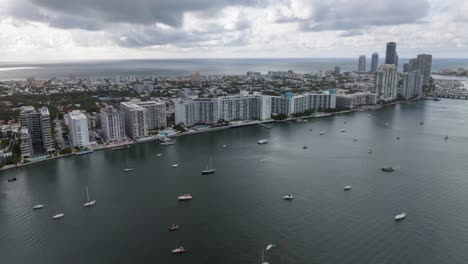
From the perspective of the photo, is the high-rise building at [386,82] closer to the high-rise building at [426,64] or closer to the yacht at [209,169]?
the high-rise building at [426,64]

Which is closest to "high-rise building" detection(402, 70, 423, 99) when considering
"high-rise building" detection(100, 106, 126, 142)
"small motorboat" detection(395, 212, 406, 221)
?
"high-rise building" detection(100, 106, 126, 142)

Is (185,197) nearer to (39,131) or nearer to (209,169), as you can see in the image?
(209,169)

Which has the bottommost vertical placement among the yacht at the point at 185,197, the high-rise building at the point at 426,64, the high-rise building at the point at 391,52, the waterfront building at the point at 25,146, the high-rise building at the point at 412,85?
the yacht at the point at 185,197

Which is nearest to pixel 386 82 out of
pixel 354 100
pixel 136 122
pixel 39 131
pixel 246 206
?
pixel 354 100

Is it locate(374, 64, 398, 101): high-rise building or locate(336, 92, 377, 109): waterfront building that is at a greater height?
locate(374, 64, 398, 101): high-rise building

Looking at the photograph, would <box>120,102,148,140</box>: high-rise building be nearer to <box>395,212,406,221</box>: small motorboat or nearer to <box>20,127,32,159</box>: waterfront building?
<box>20,127,32,159</box>: waterfront building

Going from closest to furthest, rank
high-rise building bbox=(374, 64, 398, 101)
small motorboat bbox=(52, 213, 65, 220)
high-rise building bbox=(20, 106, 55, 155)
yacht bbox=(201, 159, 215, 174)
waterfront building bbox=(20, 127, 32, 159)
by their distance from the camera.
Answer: small motorboat bbox=(52, 213, 65, 220), yacht bbox=(201, 159, 215, 174), waterfront building bbox=(20, 127, 32, 159), high-rise building bbox=(20, 106, 55, 155), high-rise building bbox=(374, 64, 398, 101)

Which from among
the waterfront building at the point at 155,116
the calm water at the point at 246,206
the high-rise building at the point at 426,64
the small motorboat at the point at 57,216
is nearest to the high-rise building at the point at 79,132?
the calm water at the point at 246,206
